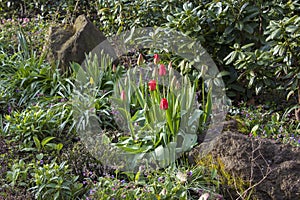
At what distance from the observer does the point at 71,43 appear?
5250 mm

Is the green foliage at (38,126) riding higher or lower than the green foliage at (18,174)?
higher

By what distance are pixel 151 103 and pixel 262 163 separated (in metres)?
1.11

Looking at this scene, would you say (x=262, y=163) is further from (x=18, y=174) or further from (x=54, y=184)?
(x=18, y=174)

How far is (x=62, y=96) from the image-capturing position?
15.3 ft

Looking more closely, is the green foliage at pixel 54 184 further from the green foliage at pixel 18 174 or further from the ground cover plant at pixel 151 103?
the green foliage at pixel 18 174

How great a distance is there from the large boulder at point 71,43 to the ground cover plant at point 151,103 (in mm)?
112

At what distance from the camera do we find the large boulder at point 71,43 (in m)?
5.19

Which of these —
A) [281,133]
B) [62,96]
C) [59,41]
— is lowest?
[281,133]

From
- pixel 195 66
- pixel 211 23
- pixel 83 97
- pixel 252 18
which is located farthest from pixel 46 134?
pixel 252 18

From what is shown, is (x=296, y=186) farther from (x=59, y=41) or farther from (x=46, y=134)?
(x=59, y=41)

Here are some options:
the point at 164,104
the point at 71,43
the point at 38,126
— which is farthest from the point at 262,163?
the point at 71,43

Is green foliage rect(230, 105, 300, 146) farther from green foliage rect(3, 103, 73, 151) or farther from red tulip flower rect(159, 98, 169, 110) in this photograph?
green foliage rect(3, 103, 73, 151)

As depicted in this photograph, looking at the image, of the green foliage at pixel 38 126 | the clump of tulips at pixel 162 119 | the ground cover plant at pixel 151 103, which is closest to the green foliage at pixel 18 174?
the ground cover plant at pixel 151 103

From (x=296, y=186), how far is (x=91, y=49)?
296 cm
